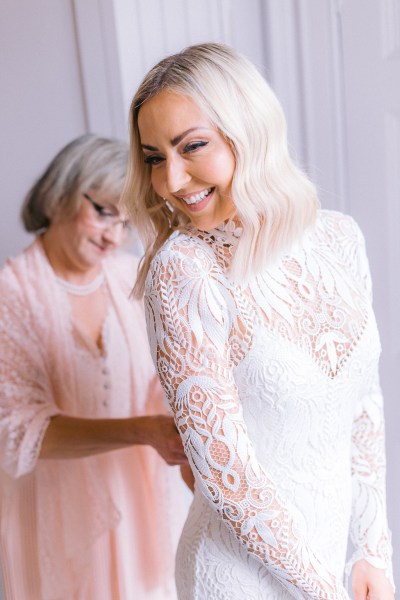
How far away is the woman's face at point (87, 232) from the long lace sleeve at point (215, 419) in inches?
24.2

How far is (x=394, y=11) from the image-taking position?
1739 millimetres

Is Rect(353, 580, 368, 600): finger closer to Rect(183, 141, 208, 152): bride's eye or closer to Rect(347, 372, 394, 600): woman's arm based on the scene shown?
Rect(347, 372, 394, 600): woman's arm

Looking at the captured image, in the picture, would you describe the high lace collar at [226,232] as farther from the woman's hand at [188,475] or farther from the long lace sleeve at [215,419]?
the woman's hand at [188,475]

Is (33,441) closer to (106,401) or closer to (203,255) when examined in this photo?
(106,401)

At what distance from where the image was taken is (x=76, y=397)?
5.77 ft

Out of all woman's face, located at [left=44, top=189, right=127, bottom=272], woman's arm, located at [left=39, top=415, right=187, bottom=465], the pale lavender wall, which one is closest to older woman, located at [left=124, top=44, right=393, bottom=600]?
woman's arm, located at [left=39, top=415, right=187, bottom=465]

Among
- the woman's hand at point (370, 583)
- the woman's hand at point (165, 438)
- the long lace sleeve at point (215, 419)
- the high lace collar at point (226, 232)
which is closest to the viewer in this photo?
the long lace sleeve at point (215, 419)

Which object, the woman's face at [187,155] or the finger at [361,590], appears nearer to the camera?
the woman's face at [187,155]

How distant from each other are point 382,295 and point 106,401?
0.73m

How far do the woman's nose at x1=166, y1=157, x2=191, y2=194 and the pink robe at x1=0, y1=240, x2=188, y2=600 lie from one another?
0.66m

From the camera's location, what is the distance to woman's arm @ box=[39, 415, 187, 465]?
161 cm

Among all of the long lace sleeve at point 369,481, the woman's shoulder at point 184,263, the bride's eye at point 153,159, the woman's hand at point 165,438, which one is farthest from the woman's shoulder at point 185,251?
the woman's hand at point 165,438

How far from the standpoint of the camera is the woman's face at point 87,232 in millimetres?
1722

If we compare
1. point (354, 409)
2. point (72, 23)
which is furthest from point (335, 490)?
point (72, 23)
